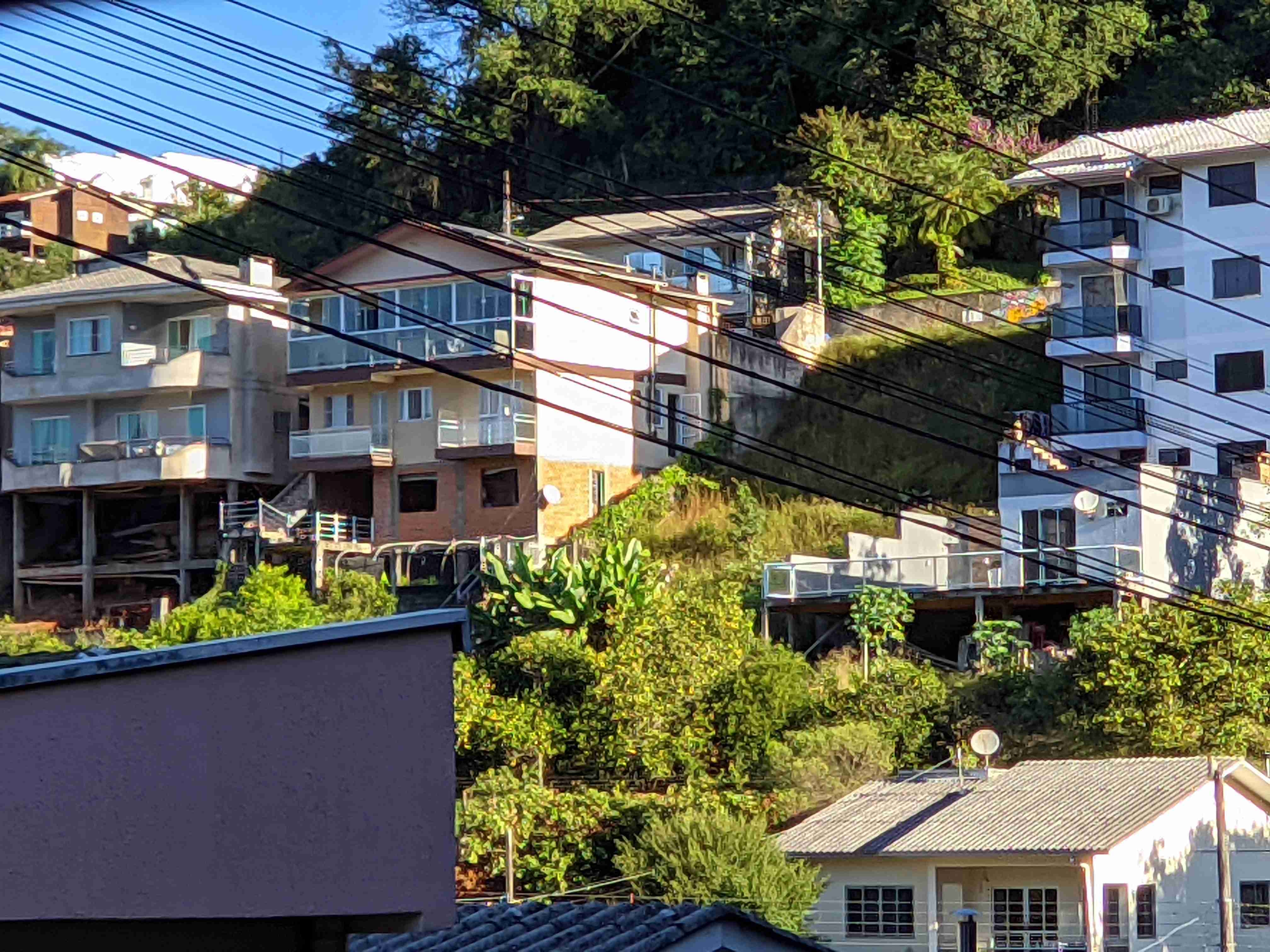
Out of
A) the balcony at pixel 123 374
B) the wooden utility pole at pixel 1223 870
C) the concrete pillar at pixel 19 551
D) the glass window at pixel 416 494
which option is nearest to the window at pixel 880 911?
the wooden utility pole at pixel 1223 870

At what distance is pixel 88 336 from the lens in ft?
185

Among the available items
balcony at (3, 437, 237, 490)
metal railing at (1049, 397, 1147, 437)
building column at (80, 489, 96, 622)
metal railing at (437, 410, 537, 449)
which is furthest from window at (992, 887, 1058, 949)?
building column at (80, 489, 96, 622)

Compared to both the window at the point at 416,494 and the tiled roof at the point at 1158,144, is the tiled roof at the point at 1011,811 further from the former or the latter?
the window at the point at 416,494

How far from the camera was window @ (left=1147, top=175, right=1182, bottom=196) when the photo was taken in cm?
4956

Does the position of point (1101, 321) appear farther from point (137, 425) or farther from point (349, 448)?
point (137, 425)

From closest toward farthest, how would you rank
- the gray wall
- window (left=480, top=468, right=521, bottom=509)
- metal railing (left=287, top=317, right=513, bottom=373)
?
the gray wall → window (left=480, top=468, right=521, bottom=509) → metal railing (left=287, top=317, right=513, bottom=373)

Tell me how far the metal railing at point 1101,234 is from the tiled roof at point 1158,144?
1279 millimetres

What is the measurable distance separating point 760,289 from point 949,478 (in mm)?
7093

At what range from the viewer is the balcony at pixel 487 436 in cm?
5009

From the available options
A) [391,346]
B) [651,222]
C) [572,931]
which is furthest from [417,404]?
[572,931]

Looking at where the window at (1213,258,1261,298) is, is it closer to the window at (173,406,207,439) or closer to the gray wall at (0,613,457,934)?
the window at (173,406,207,439)

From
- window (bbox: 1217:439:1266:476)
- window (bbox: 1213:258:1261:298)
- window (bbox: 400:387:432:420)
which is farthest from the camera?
window (bbox: 400:387:432:420)

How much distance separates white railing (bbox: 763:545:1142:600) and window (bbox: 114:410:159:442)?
20076 millimetres

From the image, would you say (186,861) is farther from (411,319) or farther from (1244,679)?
(1244,679)
